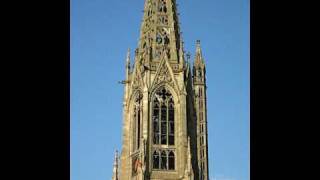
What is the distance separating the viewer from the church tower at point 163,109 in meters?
38.2

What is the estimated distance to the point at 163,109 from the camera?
40.0 meters

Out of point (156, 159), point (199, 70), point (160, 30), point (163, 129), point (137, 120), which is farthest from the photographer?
point (199, 70)

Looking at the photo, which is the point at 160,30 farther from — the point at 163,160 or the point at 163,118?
the point at 163,160

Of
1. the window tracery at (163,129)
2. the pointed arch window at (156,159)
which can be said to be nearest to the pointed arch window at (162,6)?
the window tracery at (163,129)

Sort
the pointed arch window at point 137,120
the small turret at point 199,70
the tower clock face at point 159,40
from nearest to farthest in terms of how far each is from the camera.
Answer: the pointed arch window at point 137,120
the tower clock face at point 159,40
the small turret at point 199,70

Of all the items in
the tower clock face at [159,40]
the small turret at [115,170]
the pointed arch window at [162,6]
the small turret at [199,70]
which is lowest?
the small turret at [115,170]

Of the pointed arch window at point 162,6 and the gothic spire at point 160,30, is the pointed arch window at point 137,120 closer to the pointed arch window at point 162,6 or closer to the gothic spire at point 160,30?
the gothic spire at point 160,30

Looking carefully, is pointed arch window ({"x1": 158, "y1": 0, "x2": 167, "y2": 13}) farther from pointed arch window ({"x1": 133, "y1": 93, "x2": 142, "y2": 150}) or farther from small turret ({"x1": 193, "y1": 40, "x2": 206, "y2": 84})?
pointed arch window ({"x1": 133, "y1": 93, "x2": 142, "y2": 150})

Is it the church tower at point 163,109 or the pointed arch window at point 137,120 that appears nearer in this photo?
the church tower at point 163,109

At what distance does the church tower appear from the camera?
38219mm

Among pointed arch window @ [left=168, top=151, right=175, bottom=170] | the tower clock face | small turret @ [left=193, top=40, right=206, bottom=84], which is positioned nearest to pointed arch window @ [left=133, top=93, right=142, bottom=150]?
pointed arch window @ [left=168, top=151, right=175, bottom=170]

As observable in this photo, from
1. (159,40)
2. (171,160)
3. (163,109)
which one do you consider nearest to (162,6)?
(159,40)
